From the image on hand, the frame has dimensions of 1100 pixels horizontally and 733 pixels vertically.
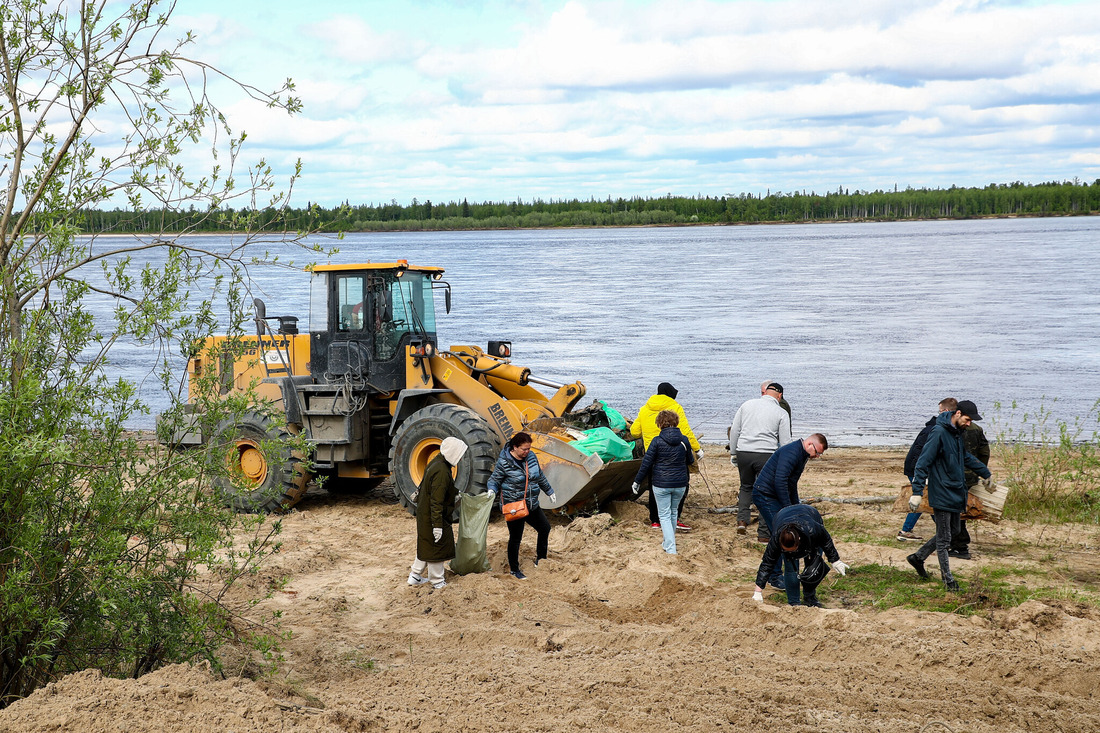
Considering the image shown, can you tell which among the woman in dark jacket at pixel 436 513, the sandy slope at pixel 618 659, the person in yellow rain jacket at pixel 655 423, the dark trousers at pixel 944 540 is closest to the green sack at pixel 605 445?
the person in yellow rain jacket at pixel 655 423

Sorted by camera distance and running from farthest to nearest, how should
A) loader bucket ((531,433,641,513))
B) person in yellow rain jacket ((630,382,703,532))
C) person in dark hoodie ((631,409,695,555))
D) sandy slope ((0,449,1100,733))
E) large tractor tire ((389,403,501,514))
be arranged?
person in yellow rain jacket ((630,382,703,532)), large tractor tire ((389,403,501,514)), loader bucket ((531,433,641,513)), person in dark hoodie ((631,409,695,555)), sandy slope ((0,449,1100,733))

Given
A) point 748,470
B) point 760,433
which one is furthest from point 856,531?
point 760,433

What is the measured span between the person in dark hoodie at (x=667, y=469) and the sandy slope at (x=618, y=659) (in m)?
0.37

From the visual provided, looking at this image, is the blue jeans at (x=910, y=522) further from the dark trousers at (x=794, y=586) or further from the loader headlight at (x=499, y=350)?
the loader headlight at (x=499, y=350)

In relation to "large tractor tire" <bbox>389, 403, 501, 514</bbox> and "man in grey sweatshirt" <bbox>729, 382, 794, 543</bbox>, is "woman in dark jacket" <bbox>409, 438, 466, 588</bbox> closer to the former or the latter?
"large tractor tire" <bbox>389, 403, 501, 514</bbox>

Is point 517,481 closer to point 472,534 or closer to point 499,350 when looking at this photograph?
point 472,534

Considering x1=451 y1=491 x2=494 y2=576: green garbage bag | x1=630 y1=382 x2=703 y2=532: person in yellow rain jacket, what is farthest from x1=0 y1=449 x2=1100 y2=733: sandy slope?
x1=630 y1=382 x2=703 y2=532: person in yellow rain jacket

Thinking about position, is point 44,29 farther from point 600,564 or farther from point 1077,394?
point 1077,394

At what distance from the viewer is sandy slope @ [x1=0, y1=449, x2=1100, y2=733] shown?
5207 mm

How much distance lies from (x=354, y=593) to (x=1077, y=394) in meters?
17.5

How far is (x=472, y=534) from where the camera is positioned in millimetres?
8562

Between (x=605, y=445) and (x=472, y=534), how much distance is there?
221 cm

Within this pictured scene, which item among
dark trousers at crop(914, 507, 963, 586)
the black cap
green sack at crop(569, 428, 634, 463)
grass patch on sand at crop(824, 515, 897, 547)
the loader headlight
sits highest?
the loader headlight

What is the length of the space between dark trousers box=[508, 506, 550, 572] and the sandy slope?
15 cm
